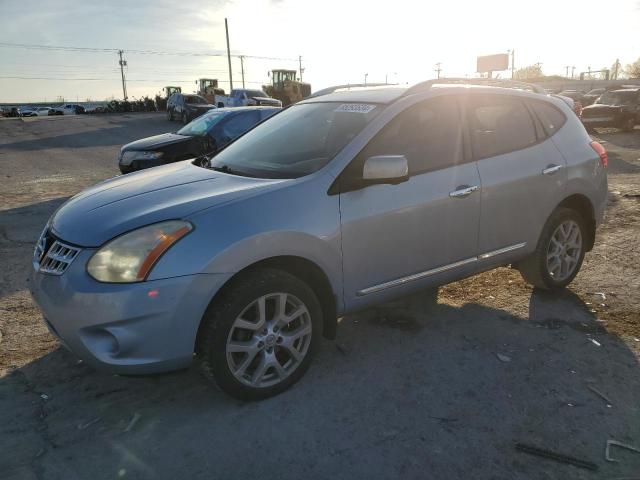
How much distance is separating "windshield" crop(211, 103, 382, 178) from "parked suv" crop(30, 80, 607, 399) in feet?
0.05

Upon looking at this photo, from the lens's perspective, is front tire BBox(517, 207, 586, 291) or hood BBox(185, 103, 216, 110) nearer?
front tire BBox(517, 207, 586, 291)

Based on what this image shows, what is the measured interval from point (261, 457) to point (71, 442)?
979 mm

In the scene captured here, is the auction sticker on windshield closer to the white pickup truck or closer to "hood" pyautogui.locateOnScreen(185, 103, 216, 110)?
"hood" pyautogui.locateOnScreen(185, 103, 216, 110)

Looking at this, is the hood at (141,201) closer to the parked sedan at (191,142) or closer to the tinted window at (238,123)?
the parked sedan at (191,142)

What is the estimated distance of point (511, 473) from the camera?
2299mm

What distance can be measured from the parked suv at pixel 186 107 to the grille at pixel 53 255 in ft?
79.6

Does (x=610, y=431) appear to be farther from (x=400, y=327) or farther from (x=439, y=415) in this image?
(x=400, y=327)

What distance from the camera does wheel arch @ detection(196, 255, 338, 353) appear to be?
2691 mm

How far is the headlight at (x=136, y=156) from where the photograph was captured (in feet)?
28.2

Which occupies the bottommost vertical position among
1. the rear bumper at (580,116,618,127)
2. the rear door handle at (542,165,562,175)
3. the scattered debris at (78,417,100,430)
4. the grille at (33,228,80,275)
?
the scattered debris at (78,417,100,430)

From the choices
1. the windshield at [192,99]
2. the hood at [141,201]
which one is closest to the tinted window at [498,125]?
the hood at [141,201]

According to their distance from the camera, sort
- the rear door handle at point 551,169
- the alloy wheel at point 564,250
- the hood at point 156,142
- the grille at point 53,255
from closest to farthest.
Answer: the grille at point 53,255 < the rear door handle at point 551,169 < the alloy wheel at point 564,250 < the hood at point 156,142

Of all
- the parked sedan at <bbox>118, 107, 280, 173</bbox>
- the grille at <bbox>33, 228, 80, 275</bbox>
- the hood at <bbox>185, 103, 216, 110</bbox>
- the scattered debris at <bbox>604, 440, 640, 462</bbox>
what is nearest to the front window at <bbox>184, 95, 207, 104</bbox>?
the hood at <bbox>185, 103, 216, 110</bbox>

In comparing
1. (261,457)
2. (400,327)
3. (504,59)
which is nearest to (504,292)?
(400,327)
